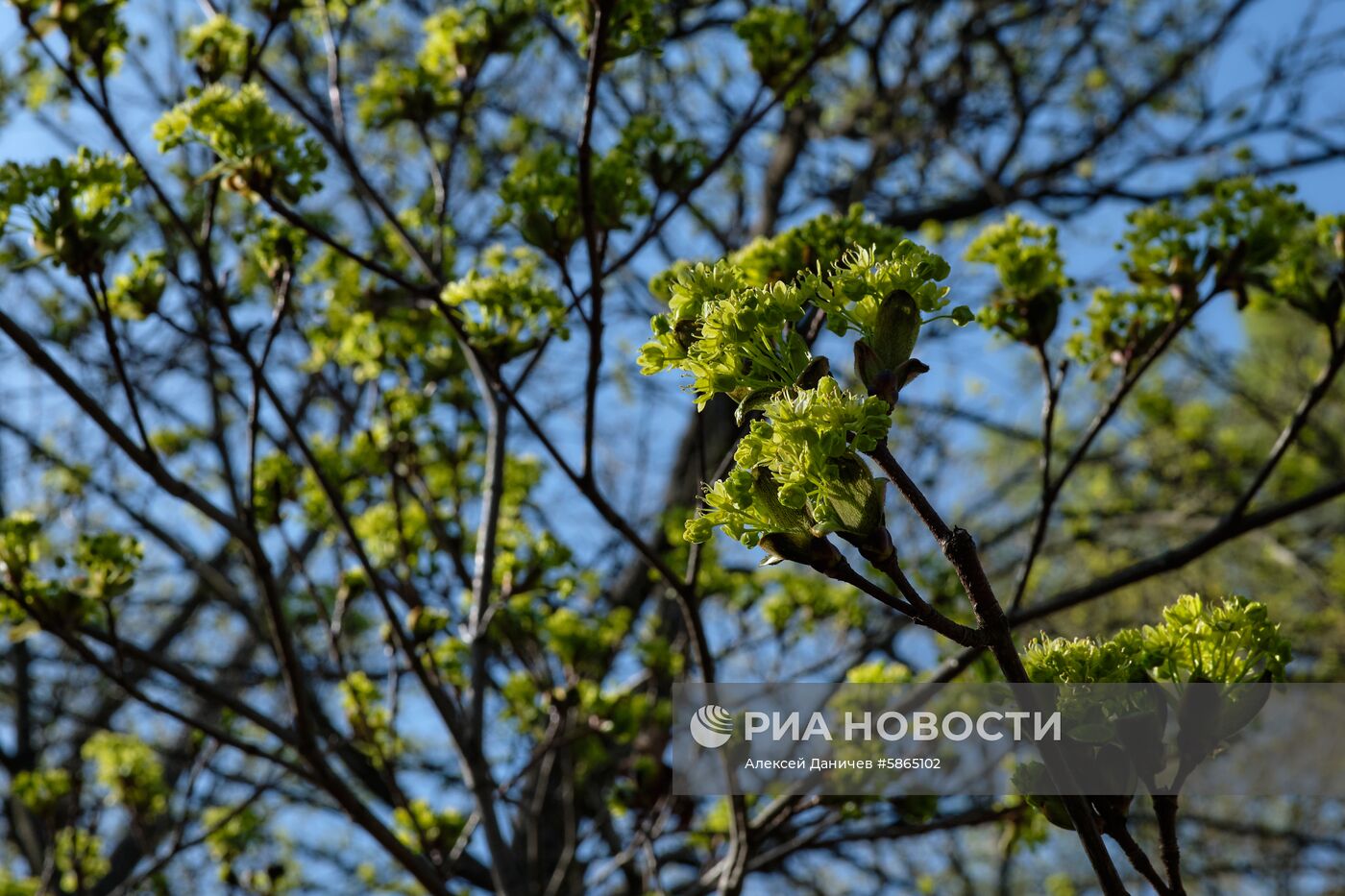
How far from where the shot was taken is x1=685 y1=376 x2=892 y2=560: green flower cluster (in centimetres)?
127

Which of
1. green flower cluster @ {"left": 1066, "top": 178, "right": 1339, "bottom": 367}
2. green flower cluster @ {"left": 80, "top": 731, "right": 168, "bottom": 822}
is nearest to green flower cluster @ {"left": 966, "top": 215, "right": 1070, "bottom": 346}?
green flower cluster @ {"left": 1066, "top": 178, "right": 1339, "bottom": 367}

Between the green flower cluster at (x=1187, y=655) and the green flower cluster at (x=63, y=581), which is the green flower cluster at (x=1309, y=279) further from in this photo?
the green flower cluster at (x=63, y=581)

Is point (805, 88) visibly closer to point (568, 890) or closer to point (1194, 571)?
point (568, 890)

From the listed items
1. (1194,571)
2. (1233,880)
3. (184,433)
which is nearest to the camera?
(184,433)

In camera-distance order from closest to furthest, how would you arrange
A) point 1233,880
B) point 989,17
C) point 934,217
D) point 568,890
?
point 568,890 → point 934,217 → point 989,17 → point 1233,880

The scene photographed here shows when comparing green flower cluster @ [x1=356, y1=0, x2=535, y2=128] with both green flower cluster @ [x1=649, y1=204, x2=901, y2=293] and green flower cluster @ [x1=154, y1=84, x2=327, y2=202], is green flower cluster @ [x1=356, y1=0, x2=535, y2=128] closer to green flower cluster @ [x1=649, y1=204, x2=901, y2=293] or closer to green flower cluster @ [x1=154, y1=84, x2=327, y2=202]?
green flower cluster @ [x1=154, y1=84, x2=327, y2=202]

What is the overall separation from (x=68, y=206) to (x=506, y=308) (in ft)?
3.25

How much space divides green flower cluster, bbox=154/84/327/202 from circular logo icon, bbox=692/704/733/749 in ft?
5.12

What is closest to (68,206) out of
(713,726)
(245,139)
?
(245,139)

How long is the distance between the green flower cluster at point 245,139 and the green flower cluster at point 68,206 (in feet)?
0.57

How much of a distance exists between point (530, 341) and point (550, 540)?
103 cm

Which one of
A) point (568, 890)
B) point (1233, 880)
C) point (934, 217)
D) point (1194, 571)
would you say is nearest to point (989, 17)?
point (934, 217)

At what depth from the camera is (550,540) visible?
3742mm

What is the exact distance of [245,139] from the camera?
2.57 meters
